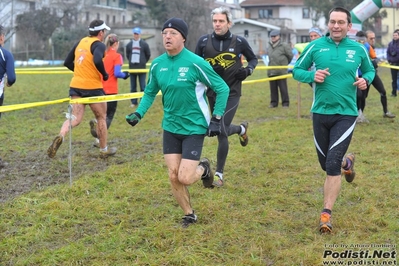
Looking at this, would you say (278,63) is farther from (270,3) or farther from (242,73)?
(270,3)

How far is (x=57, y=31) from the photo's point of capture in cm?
5259

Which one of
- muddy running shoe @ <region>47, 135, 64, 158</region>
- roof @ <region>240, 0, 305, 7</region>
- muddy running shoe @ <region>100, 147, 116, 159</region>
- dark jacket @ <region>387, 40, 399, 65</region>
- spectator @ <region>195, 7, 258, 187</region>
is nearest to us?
spectator @ <region>195, 7, 258, 187</region>

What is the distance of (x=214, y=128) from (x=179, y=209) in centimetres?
125

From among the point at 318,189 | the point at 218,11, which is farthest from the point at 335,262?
the point at 218,11

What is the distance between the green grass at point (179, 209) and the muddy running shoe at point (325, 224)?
Result: 76 millimetres

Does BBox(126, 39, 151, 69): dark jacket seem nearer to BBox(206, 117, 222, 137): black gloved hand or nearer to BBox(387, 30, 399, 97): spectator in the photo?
BBox(387, 30, 399, 97): spectator

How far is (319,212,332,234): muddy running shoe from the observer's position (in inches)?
215

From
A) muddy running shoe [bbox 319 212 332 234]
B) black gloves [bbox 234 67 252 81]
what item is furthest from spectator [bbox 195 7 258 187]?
muddy running shoe [bbox 319 212 332 234]

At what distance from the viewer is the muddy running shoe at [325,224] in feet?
17.9

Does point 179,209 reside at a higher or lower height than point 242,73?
lower

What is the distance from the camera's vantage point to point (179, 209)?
628 centimetres

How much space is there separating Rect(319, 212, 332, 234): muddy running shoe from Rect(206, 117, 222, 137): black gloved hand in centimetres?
128

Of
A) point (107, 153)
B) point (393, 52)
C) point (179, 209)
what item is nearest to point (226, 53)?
point (179, 209)

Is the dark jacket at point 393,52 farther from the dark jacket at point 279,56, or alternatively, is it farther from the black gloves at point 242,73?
the black gloves at point 242,73
